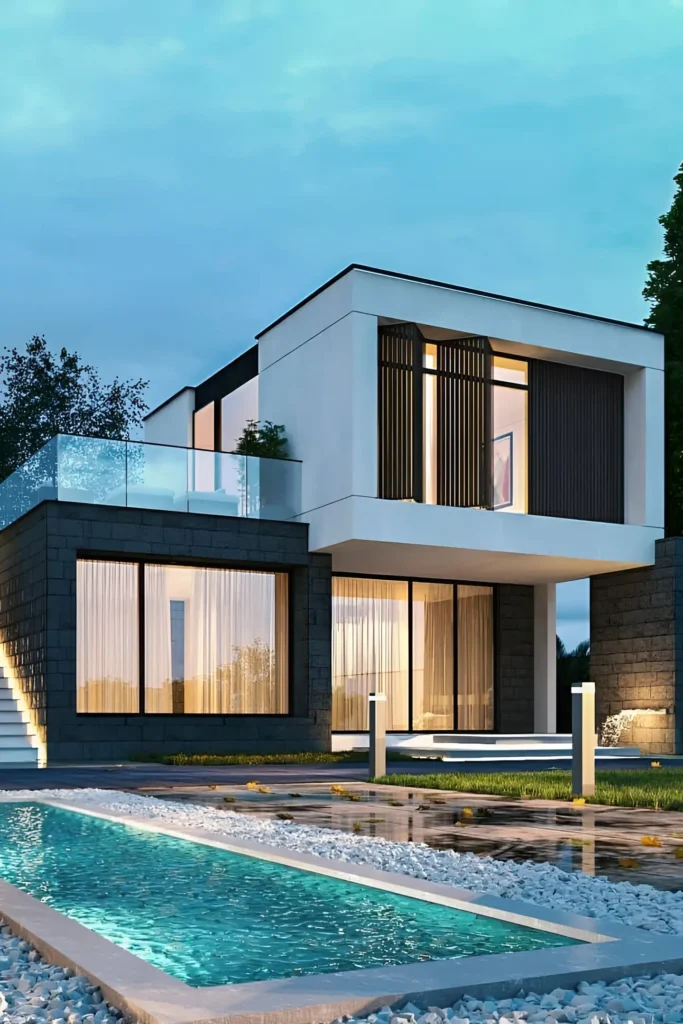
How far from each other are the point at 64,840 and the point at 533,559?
13.6m

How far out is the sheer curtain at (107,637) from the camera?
58.3 feet

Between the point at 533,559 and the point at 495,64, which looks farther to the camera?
the point at 495,64

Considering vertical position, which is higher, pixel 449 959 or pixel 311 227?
pixel 311 227

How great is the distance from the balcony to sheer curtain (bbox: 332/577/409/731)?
292 centimetres

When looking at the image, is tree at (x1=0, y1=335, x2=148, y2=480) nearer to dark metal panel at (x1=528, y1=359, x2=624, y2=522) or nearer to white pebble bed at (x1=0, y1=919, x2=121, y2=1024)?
dark metal panel at (x1=528, y1=359, x2=624, y2=522)

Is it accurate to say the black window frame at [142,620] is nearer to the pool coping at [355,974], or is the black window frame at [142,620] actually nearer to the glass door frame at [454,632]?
the glass door frame at [454,632]

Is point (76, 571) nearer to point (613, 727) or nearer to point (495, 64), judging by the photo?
point (613, 727)

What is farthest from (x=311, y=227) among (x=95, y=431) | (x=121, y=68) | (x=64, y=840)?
(x=64, y=840)

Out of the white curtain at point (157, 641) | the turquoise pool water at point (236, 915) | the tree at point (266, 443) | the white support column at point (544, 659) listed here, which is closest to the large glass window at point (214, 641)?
the white curtain at point (157, 641)

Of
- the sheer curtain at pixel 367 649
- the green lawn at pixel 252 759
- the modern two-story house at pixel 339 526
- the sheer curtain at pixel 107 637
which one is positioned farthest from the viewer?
the sheer curtain at pixel 367 649

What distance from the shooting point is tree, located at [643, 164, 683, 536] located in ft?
91.7

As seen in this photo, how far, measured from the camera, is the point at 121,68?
47.9 metres

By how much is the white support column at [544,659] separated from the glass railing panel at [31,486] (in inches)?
406

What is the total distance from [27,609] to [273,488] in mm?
4301
